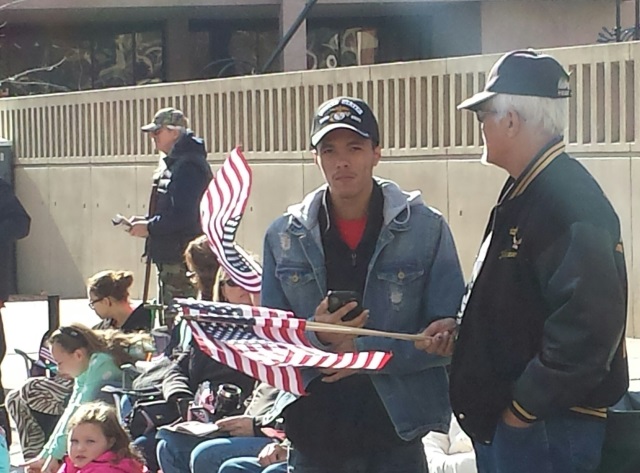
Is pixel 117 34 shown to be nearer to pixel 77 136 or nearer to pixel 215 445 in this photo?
pixel 77 136

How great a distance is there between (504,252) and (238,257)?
7.34 feet

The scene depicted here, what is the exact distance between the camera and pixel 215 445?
5.69 meters

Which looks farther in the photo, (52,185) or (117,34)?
(117,34)

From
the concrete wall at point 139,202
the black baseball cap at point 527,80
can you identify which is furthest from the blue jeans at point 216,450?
the concrete wall at point 139,202

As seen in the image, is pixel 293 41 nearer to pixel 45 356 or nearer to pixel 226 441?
pixel 45 356

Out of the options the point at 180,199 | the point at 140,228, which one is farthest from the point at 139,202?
the point at 180,199

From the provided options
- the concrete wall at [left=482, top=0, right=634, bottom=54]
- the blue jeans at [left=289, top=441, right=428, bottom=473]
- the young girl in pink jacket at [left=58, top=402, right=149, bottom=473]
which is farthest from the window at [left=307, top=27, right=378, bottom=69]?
the blue jeans at [left=289, top=441, right=428, bottom=473]

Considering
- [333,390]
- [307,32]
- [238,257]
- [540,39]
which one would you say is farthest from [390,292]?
[307,32]

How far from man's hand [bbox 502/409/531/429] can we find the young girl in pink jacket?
8.34ft

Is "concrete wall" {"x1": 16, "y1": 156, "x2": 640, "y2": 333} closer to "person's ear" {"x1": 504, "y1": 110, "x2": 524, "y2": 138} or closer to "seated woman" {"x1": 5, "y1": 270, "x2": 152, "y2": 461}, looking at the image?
"seated woman" {"x1": 5, "y1": 270, "x2": 152, "y2": 461}

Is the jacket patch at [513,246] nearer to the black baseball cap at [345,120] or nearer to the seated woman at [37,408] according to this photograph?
the black baseball cap at [345,120]

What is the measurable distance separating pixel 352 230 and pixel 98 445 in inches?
77.1

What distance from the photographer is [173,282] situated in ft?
31.7

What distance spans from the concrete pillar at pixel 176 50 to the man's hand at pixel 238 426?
791 inches
